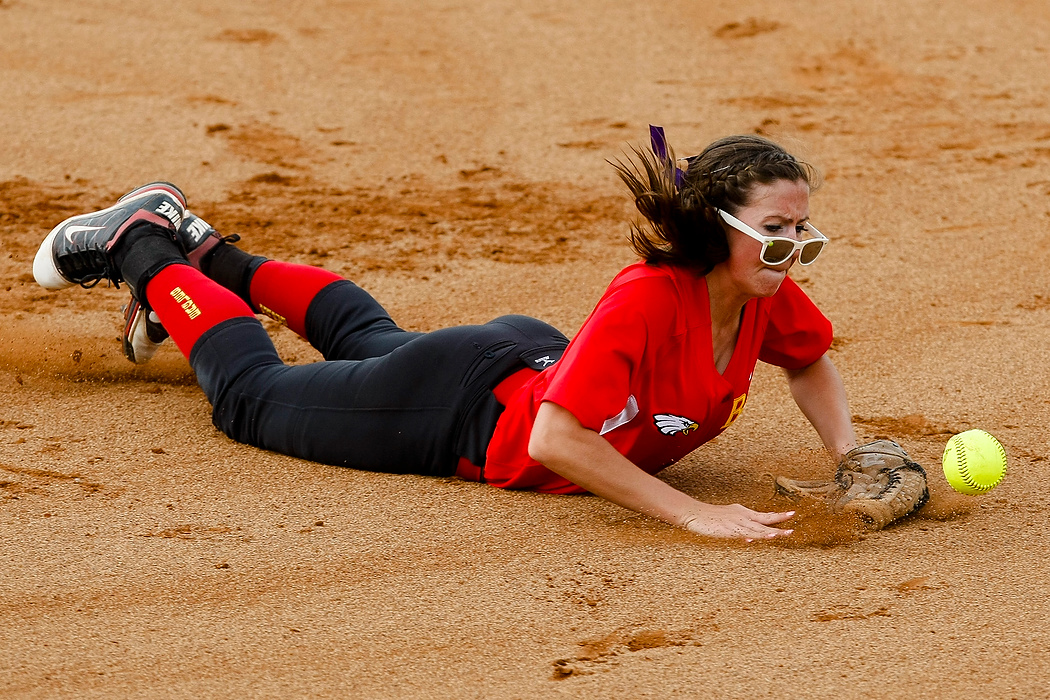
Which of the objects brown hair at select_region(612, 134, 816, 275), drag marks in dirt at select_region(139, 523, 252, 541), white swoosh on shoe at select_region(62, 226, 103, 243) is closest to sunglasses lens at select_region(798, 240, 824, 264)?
brown hair at select_region(612, 134, 816, 275)

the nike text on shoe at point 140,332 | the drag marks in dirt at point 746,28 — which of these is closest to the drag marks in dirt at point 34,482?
the nike text on shoe at point 140,332

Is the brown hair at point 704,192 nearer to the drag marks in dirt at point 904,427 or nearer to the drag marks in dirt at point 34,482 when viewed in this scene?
the drag marks in dirt at point 904,427

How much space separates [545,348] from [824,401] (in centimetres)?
69

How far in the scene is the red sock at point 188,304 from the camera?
3.18 meters

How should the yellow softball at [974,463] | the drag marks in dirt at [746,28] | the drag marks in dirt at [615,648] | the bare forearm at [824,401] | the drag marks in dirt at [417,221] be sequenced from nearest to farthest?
the drag marks in dirt at [615,648] < the yellow softball at [974,463] < the bare forearm at [824,401] < the drag marks in dirt at [417,221] < the drag marks in dirt at [746,28]

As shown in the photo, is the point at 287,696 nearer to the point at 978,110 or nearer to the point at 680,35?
the point at 978,110

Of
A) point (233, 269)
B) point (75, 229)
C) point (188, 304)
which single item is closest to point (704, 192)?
point (188, 304)

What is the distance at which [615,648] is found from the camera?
7.10 feet

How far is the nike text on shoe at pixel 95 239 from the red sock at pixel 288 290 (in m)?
0.28

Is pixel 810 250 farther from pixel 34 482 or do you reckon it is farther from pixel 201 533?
pixel 34 482

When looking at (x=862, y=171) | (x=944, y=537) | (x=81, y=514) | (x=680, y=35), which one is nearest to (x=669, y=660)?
(x=944, y=537)

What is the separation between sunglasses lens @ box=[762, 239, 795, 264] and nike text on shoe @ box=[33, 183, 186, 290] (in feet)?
5.67

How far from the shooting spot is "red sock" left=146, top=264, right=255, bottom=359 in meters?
3.18

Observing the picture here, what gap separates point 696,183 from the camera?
2566 millimetres
